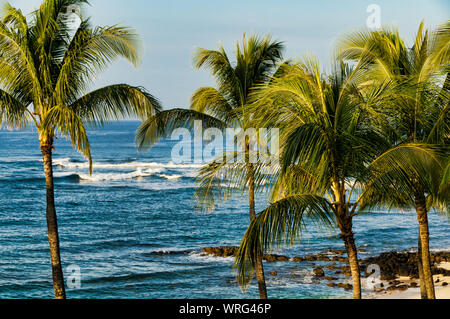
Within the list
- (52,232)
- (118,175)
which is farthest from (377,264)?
(118,175)

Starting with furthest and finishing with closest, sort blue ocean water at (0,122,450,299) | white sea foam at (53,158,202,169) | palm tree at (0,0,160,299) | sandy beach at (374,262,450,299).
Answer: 1. white sea foam at (53,158,202,169)
2. blue ocean water at (0,122,450,299)
3. sandy beach at (374,262,450,299)
4. palm tree at (0,0,160,299)

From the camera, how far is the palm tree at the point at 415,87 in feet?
31.8

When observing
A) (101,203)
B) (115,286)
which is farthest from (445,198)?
(101,203)

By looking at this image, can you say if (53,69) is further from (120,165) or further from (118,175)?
(120,165)

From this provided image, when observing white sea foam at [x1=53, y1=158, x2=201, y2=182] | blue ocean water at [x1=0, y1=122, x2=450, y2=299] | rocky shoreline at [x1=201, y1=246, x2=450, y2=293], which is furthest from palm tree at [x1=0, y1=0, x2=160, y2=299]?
white sea foam at [x1=53, y1=158, x2=201, y2=182]

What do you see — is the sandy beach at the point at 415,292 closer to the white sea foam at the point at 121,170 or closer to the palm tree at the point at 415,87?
the palm tree at the point at 415,87

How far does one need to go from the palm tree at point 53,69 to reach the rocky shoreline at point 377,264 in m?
16.0

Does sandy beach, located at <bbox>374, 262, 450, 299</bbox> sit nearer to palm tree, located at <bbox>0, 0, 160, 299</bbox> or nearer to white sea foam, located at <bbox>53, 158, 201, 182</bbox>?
palm tree, located at <bbox>0, 0, 160, 299</bbox>

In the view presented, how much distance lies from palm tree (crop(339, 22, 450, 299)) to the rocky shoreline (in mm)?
11872

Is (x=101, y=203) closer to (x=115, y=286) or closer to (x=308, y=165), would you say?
(x=115, y=286)

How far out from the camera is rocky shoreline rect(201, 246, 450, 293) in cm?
2333

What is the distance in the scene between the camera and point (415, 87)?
30.8ft

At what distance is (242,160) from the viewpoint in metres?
10.5

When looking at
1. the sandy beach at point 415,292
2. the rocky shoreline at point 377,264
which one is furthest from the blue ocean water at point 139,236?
the sandy beach at point 415,292
